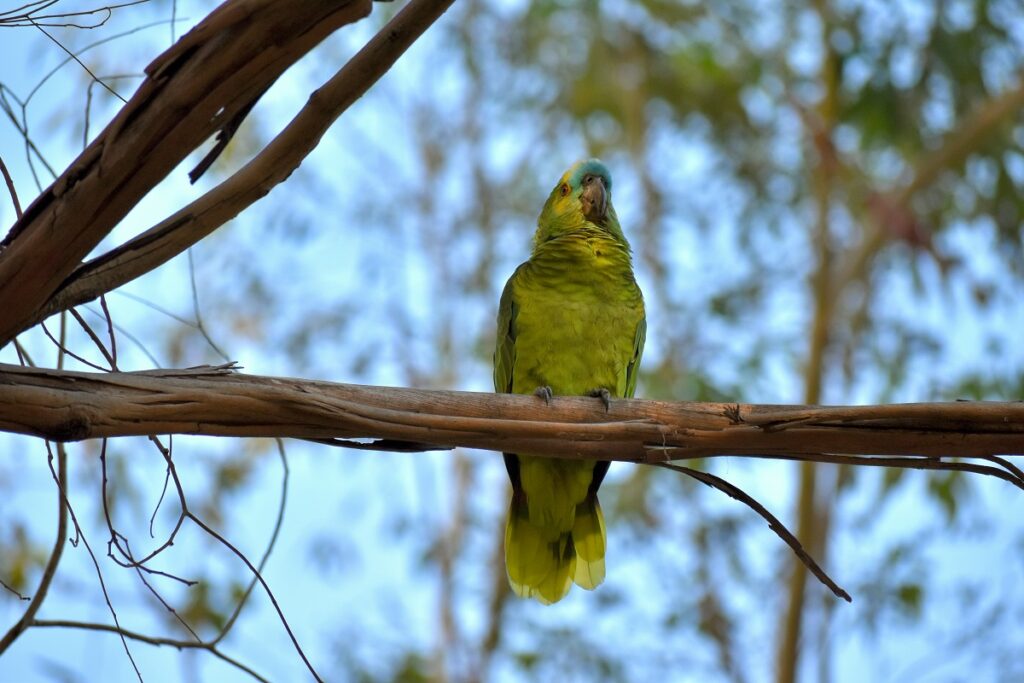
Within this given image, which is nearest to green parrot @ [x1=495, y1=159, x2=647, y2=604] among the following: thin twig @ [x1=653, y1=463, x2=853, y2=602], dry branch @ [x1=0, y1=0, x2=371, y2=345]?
thin twig @ [x1=653, y1=463, x2=853, y2=602]

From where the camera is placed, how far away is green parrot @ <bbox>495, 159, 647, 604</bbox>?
2600 millimetres

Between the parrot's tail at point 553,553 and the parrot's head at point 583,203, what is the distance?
0.81m

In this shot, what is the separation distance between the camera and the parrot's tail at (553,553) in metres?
2.59

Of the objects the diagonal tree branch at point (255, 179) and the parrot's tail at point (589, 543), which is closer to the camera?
the diagonal tree branch at point (255, 179)

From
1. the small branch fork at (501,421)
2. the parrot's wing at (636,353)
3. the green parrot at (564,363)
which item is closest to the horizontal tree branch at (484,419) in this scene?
the small branch fork at (501,421)

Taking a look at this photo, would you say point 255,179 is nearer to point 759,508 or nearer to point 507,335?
point 759,508

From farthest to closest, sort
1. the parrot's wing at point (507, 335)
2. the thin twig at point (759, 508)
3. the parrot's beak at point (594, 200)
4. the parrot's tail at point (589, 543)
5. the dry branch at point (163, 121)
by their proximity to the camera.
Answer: the parrot's beak at point (594, 200) < the parrot's wing at point (507, 335) < the parrot's tail at point (589, 543) < the thin twig at point (759, 508) < the dry branch at point (163, 121)

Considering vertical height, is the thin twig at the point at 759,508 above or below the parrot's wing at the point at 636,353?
below

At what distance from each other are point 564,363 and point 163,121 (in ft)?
4.98

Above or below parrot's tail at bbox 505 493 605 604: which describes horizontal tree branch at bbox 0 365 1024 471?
below

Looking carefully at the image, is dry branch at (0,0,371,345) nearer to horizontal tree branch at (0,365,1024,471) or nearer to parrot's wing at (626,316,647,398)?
horizontal tree branch at (0,365,1024,471)

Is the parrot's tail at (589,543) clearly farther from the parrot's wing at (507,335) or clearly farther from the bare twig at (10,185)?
the bare twig at (10,185)

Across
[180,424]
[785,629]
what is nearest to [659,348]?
[785,629]

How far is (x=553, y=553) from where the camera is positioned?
263 cm
